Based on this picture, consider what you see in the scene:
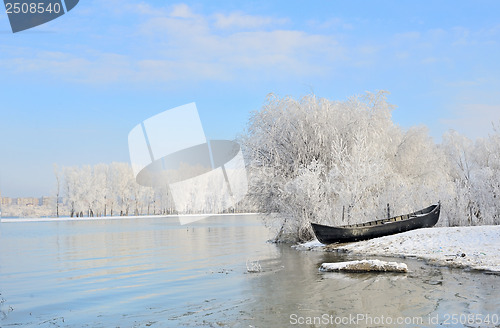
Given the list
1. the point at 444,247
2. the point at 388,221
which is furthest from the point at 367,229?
the point at 444,247

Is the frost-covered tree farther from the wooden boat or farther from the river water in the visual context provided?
the river water

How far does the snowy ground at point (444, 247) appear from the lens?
55.4ft

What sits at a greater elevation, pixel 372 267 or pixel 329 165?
pixel 329 165

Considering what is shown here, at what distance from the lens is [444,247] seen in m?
19.5

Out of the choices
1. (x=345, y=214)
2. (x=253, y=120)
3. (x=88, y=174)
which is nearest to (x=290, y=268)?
(x=345, y=214)

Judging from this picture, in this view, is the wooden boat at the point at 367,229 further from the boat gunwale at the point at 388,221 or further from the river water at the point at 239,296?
the river water at the point at 239,296

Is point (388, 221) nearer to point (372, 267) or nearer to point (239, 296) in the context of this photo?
point (372, 267)

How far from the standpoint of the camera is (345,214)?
89.3ft

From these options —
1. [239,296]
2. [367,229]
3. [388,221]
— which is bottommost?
[239,296]

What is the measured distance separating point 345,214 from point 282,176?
5234 millimetres

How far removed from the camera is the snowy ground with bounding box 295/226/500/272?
16.9 meters

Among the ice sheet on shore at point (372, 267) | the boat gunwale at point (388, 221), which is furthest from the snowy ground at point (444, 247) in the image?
the ice sheet on shore at point (372, 267)

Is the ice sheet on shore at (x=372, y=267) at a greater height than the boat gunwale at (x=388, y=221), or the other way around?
the boat gunwale at (x=388, y=221)

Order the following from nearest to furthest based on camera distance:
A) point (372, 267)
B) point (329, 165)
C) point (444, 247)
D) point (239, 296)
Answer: point (239, 296) < point (372, 267) < point (444, 247) < point (329, 165)
